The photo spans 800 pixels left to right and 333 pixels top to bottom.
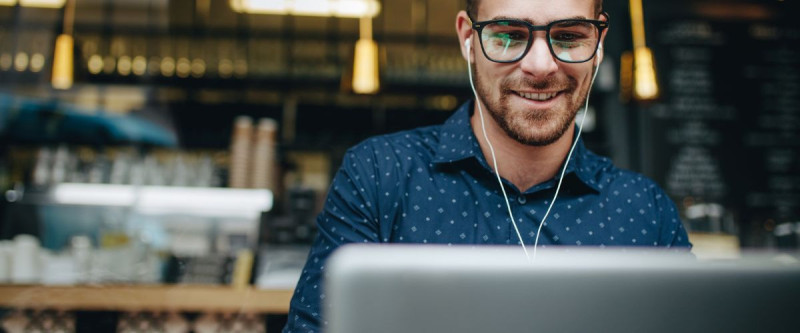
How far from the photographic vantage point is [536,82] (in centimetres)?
101

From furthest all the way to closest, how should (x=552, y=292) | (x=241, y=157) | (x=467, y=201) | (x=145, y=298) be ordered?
(x=241, y=157)
(x=145, y=298)
(x=467, y=201)
(x=552, y=292)

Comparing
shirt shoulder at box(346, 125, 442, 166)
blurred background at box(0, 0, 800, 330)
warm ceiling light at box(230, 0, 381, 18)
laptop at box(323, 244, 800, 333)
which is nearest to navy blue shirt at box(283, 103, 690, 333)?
shirt shoulder at box(346, 125, 442, 166)

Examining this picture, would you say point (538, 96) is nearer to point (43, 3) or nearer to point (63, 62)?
point (63, 62)

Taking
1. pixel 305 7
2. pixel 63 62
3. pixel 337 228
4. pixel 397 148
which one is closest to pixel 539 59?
pixel 397 148

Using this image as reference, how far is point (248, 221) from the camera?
279 cm

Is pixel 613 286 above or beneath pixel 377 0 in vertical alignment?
beneath

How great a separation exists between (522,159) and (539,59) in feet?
0.68

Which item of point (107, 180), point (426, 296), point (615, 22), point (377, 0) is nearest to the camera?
point (426, 296)

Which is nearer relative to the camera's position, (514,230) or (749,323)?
(749,323)

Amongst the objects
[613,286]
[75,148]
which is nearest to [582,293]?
[613,286]

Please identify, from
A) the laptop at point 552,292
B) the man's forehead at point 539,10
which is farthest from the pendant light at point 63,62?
the laptop at point 552,292

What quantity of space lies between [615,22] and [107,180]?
2.75m

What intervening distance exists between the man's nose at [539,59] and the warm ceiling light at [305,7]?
2660mm

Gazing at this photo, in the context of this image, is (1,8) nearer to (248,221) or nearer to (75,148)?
(75,148)
